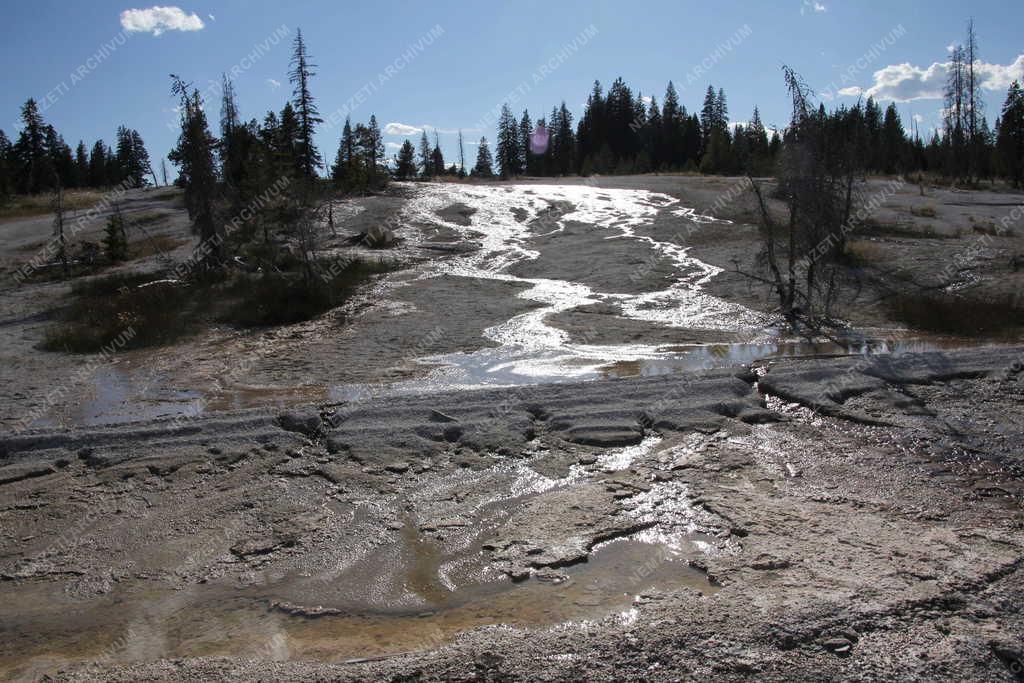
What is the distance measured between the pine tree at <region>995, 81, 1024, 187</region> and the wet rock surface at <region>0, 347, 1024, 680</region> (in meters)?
59.0

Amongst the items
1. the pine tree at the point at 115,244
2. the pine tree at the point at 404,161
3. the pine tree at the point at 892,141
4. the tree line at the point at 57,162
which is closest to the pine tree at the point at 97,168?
the tree line at the point at 57,162

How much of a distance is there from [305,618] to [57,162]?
231 ft

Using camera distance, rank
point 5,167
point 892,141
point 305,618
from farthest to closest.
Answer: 1. point 892,141
2. point 5,167
3. point 305,618

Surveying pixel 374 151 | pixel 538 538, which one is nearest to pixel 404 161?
pixel 374 151

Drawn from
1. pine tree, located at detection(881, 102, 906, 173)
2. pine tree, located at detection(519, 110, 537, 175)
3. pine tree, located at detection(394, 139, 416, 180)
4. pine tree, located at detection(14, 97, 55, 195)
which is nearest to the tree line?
pine tree, located at detection(14, 97, 55, 195)

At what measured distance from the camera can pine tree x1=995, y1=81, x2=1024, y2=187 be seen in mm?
54388

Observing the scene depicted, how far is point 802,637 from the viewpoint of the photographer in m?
3.33

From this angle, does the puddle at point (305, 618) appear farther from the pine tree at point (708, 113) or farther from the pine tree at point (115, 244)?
the pine tree at point (708, 113)

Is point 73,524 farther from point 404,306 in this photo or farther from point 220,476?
point 404,306

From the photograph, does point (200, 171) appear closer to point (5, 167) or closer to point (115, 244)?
point (115, 244)

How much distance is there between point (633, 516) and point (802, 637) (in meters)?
1.59

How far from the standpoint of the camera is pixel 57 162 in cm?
6112

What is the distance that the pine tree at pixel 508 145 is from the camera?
8050cm

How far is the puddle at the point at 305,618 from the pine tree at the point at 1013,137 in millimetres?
62024
